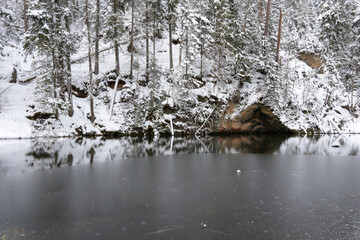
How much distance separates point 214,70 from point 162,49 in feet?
26.0

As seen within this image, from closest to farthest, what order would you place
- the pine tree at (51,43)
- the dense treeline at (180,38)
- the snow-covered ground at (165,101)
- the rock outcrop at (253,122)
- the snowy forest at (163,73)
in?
the pine tree at (51,43) < the dense treeline at (180,38) < the snowy forest at (163,73) < the snow-covered ground at (165,101) < the rock outcrop at (253,122)

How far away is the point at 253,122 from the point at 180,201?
2218 cm

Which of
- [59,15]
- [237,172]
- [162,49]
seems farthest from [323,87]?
[59,15]

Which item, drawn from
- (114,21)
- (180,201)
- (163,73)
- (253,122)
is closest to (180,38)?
(163,73)

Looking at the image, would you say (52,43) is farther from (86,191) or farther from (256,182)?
(256,182)

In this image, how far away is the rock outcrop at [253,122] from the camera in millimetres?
25812

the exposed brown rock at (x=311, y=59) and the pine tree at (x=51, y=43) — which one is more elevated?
the exposed brown rock at (x=311, y=59)

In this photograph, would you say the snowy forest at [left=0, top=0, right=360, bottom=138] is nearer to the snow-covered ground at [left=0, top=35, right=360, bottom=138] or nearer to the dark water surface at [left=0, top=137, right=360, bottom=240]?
the snow-covered ground at [left=0, top=35, right=360, bottom=138]

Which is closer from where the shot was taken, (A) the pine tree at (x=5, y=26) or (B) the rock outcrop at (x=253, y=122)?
A: (A) the pine tree at (x=5, y=26)

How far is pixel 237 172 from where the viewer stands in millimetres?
9289

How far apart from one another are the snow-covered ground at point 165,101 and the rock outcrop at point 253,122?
2.11 feet

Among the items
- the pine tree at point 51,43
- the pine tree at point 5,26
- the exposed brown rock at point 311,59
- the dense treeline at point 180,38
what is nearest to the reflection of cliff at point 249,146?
the dense treeline at point 180,38

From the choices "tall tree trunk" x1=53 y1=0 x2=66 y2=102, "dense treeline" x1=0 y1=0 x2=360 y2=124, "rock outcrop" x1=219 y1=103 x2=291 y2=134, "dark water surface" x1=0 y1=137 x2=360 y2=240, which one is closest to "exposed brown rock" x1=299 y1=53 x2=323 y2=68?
"dense treeline" x1=0 y1=0 x2=360 y2=124

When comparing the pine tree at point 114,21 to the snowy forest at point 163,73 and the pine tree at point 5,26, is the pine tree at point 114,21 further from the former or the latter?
the pine tree at point 5,26
